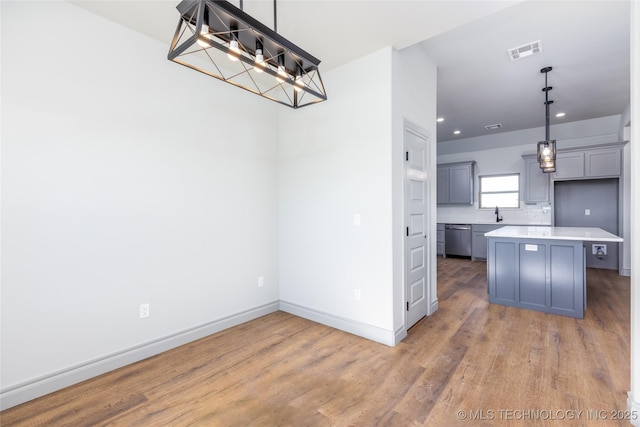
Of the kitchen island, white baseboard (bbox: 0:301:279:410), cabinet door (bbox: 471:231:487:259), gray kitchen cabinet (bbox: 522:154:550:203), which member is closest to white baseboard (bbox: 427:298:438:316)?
the kitchen island

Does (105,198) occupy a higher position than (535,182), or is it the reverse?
(535,182)

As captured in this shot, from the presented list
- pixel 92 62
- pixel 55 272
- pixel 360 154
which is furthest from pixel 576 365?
pixel 92 62

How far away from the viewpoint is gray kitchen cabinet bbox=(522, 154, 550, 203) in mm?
6305

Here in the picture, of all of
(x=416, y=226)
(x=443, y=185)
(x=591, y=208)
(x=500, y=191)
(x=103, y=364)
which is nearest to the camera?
(x=103, y=364)

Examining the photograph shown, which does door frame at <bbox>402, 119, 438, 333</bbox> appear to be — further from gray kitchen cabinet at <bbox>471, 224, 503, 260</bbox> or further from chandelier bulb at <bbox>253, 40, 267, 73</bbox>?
gray kitchen cabinet at <bbox>471, 224, 503, 260</bbox>

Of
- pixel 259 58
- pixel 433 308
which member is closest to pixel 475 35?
pixel 259 58

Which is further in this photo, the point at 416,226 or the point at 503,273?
the point at 503,273

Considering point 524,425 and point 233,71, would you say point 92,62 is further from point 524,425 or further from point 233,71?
point 524,425

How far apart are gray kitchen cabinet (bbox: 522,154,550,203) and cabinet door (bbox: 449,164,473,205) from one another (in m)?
1.18

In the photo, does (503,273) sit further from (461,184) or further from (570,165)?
(461,184)

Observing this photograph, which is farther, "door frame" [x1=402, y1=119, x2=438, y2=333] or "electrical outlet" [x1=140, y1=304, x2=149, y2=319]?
"door frame" [x1=402, y1=119, x2=438, y2=333]

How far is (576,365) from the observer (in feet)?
7.74

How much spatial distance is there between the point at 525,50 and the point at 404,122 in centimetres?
181

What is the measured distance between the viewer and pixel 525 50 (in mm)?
3311
